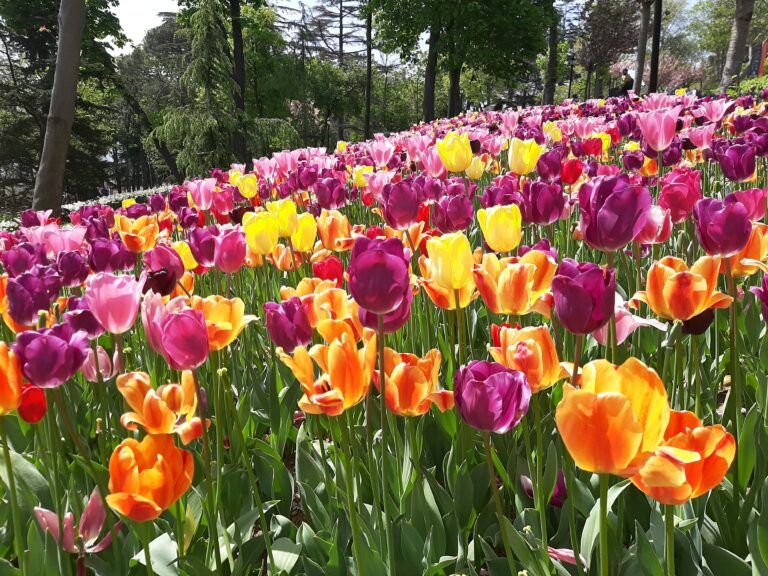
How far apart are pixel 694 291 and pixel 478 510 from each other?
76cm

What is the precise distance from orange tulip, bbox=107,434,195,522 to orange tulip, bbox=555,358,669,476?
63 centimetres

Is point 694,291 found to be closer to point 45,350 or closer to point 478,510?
point 478,510

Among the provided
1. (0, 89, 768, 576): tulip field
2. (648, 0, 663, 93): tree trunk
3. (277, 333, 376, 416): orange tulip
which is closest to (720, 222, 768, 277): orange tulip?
(0, 89, 768, 576): tulip field

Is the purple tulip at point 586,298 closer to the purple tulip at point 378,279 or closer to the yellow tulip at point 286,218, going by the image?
the purple tulip at point 378,279

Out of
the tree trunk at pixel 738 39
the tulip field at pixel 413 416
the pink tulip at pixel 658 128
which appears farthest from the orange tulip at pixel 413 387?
Answer: the tree trunk at pixel 738 39

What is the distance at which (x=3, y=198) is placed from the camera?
1134 inches

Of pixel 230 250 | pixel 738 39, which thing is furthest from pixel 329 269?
pixel 738 39

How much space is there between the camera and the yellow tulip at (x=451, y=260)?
142 centimetres

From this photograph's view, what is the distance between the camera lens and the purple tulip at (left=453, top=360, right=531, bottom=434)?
101 cm

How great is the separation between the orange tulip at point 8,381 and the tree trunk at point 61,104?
9487 millimetres

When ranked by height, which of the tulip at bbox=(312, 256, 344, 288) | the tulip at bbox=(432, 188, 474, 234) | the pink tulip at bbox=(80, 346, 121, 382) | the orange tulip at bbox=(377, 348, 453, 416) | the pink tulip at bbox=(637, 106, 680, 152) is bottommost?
the pink tulip at bbox=(80, 346, 121, 382)

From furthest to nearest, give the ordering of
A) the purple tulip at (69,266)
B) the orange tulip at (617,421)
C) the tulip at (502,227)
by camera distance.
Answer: the purple tulip at (69,266), the tulip at (502,227), the orange tulip at (617,421)

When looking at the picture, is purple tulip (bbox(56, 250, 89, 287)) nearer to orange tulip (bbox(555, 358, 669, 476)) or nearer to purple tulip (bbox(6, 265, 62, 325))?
purple tulip (bbox(6, 265, 62, 325))

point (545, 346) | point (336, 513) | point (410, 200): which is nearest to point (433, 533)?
point (336, 513)
